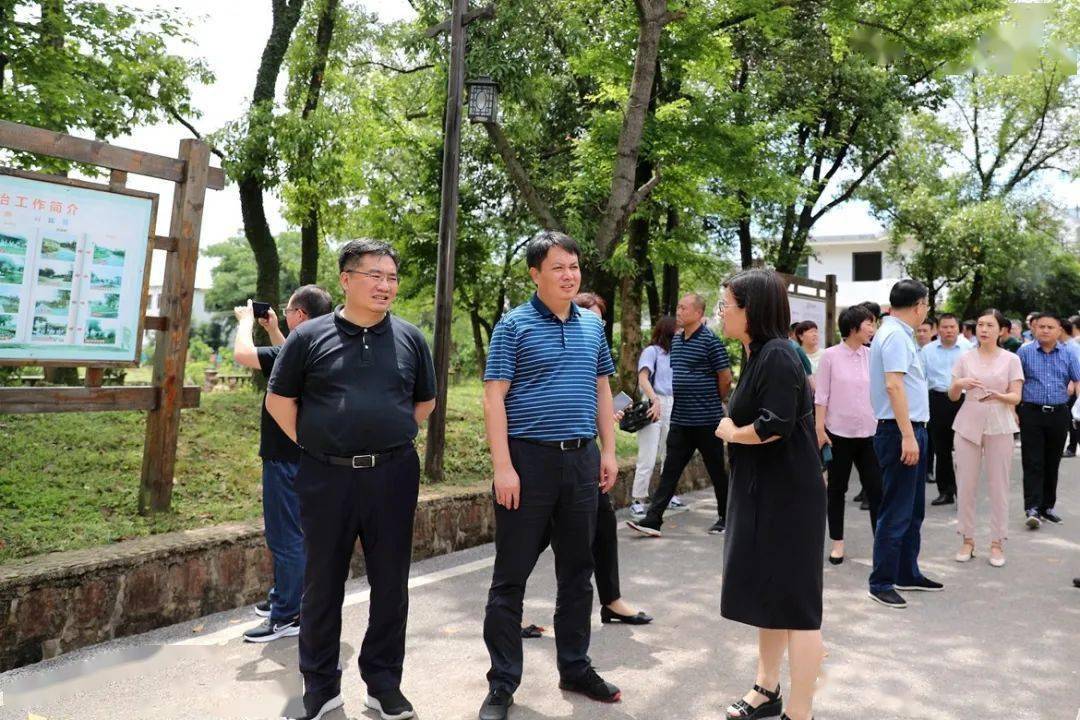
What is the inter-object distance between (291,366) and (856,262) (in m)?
44.4

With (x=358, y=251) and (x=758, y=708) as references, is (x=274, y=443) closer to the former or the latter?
(x=358, y=251)

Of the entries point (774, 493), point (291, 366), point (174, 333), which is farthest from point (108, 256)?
point (774, 493)

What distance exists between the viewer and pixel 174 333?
19.6ft

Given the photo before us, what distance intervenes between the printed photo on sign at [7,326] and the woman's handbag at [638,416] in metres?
4.72

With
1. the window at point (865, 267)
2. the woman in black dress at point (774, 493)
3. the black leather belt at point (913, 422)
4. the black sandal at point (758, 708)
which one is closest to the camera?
the woman in black dress at point (774, 493)

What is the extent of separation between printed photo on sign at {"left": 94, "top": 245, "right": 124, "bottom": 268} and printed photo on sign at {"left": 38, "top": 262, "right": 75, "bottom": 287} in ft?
0.54

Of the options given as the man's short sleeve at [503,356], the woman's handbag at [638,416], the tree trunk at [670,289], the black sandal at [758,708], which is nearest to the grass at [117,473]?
the woman's handbag at [638,416]

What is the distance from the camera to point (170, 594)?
190 inches

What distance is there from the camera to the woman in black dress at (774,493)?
3463 millimetres

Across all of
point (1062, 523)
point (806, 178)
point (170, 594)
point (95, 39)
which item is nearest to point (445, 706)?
point (170, 594)

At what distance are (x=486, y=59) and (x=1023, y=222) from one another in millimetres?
21121

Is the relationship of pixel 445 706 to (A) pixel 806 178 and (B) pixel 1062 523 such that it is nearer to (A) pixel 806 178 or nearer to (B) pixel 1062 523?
(B) pixel 1062 523

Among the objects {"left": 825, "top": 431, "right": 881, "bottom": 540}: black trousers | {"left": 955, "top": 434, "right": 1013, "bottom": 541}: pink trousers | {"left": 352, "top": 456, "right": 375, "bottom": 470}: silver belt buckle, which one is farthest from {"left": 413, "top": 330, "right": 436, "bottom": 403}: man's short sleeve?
{"left": 955, "top": 434, "right": 1013, "bottom": 541}: pink trousers

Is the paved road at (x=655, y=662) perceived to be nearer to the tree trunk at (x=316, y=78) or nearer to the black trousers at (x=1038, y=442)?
the black trousers at (x=1038, y=442)
